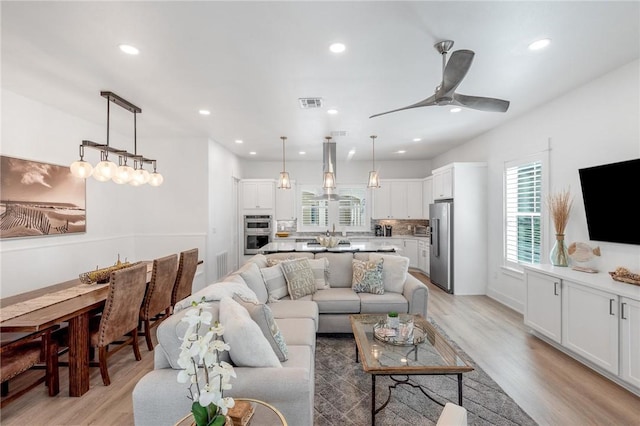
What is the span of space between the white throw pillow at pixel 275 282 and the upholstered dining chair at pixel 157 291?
1079 millimetres

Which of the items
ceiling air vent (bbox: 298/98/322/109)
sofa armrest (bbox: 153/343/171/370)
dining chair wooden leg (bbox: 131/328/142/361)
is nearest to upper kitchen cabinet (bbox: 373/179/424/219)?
ceiling air vent (bbox: 298/98/322/109)

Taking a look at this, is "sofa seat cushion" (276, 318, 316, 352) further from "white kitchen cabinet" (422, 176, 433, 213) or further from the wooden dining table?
"white kitchen cabinet" (422, 176, 433, 213)

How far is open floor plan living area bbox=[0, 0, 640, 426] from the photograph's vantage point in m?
2.05

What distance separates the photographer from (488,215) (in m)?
5.39

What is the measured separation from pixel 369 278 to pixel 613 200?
261cm

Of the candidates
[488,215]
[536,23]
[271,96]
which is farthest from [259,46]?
[488,215]

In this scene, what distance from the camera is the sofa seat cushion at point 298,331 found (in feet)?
8.01

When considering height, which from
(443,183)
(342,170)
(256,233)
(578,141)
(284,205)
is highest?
(342,170)

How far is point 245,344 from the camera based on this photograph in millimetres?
1728

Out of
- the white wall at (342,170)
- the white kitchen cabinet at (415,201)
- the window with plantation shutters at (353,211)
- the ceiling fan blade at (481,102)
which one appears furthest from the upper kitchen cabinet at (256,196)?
the ceiling fan blade at (481,102)

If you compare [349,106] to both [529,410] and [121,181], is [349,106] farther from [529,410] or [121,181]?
[529,410]

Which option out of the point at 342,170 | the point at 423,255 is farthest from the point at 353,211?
the point at 423,255

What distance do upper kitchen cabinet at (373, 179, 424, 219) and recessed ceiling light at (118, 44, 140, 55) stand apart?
240 inches

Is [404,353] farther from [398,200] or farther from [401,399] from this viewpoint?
[398,200]
